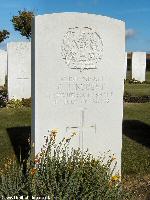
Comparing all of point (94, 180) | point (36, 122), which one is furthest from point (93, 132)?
point (94, 180)

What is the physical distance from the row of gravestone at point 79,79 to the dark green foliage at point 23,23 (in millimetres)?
29504

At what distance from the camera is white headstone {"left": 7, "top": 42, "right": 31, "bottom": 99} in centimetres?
1434

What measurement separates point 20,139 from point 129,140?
222 centimetres

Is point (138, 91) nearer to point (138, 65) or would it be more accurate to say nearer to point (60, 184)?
point (138, 65)

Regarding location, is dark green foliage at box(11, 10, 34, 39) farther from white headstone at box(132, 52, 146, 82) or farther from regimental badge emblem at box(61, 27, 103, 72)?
regimental badge emblem at box(61, 27, 103, 72)

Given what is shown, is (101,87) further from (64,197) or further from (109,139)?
(64,197)

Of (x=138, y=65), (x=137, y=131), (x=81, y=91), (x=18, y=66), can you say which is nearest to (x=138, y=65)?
(x=138, y=65)

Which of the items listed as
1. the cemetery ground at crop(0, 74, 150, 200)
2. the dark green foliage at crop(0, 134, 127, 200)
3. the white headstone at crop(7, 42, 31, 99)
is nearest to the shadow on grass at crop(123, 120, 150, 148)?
the cemetery ground at crop(0, 74, 150, 200)

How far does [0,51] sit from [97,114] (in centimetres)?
1347

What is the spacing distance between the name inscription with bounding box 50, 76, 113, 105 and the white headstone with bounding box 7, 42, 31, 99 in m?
8.28

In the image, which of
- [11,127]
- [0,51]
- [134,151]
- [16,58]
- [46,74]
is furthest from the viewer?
[0,51]

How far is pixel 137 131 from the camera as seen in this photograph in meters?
10.5

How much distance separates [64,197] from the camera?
399cm

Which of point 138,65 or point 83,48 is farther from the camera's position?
point 138,65
